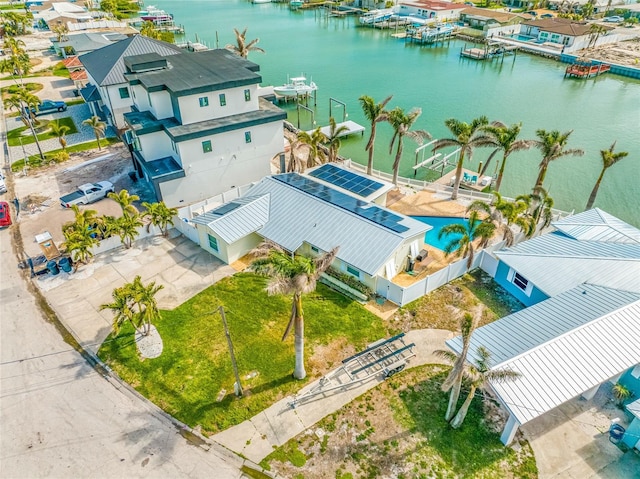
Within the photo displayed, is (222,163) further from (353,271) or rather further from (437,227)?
(437,227)

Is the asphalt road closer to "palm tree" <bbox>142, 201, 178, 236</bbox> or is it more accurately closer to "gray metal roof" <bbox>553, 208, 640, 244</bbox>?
"palm tree" <bbox>142, 201, 178, 236</bbox>

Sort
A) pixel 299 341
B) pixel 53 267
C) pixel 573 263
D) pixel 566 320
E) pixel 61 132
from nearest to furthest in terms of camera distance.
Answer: pixel 299 341, pixel 566 320, pixel 573 263, pixel 53 267, pixel 61 132

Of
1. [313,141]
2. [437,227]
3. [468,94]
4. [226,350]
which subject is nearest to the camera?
[226,350]

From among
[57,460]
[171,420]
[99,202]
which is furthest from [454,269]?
[99,202]

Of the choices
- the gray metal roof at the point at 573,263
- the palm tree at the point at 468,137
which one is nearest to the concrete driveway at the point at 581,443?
the gray metal roof at the point at 573,263

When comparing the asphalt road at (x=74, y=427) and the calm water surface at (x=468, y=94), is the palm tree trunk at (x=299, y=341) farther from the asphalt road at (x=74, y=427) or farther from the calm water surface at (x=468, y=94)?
the calm water surface at (x=468, y=94)

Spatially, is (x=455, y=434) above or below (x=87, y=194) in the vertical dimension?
below

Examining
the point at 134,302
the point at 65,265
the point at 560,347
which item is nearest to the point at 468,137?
the point at 560,347

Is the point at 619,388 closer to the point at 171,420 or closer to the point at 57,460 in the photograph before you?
the point at 171,420
